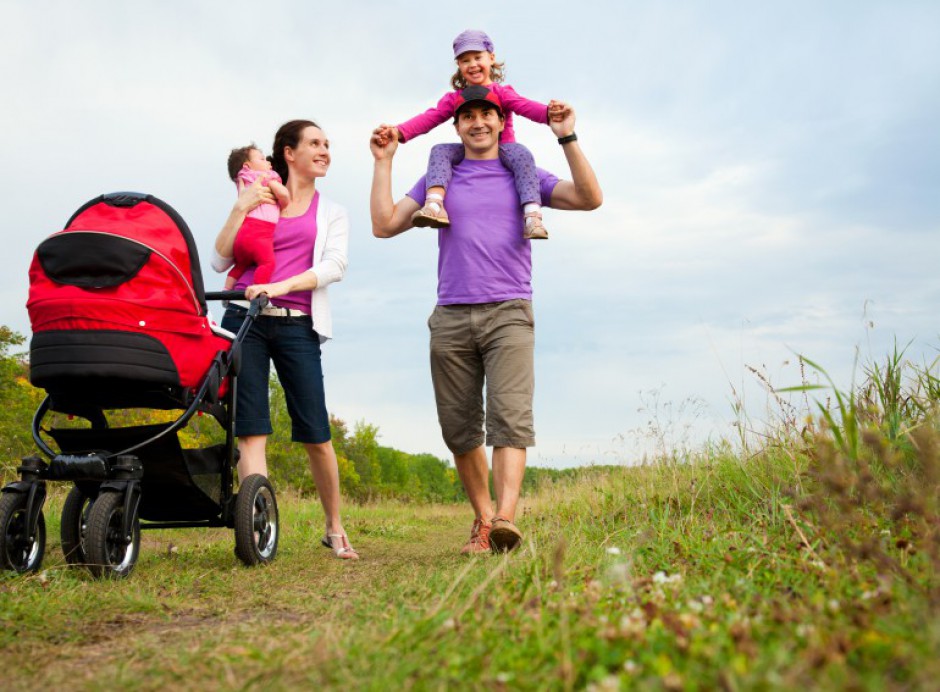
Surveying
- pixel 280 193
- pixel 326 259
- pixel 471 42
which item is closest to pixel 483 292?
pixel 326 259

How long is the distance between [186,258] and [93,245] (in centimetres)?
45

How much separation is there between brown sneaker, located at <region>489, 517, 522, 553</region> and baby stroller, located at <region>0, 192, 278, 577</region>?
139 centimetres

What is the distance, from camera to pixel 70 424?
10.6 meters

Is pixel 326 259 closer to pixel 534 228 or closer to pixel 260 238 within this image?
pixel 260 238

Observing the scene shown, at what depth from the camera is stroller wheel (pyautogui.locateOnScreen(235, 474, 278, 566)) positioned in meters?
4.81

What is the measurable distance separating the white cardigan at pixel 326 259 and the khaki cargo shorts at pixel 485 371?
67 centimetres

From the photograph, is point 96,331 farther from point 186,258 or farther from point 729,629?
point 729,629

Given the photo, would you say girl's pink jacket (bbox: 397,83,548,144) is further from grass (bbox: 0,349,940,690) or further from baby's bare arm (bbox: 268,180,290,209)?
grass (bbox: 0,349,940,690)

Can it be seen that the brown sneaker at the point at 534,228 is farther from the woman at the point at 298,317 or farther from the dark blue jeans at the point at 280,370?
the dark blue jeans at the point at 280,370

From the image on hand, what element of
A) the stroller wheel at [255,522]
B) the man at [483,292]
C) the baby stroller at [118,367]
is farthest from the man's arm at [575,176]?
the stroller wheel at [255,522]

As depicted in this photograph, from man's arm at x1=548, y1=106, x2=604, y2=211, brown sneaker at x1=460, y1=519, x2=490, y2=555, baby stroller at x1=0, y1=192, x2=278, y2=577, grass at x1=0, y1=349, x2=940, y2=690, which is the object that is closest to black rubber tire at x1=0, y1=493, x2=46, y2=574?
baby stroller at x1=0, y1=192, x2=278, y2=577

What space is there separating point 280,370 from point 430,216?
4.57 ft

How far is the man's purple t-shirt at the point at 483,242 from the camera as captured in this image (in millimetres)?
5012

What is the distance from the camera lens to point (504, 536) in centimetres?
440
